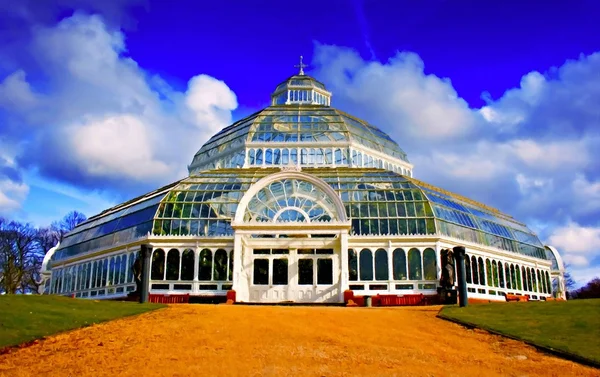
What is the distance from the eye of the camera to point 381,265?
3603cm

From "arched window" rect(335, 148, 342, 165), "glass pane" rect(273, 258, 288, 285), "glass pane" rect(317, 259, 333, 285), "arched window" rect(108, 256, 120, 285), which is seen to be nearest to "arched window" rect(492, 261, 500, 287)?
"glass pane" rect(317, 259, 333, 285)

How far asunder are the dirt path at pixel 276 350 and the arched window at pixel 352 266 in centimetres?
1302

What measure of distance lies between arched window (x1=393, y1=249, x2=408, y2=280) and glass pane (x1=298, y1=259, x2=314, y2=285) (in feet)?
17.2

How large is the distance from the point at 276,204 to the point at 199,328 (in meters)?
17.1

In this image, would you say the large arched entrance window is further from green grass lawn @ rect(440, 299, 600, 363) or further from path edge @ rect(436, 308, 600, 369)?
path edge @ rect(436, 308, 600, 369)

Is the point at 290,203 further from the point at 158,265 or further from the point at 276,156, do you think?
the point at 276,156

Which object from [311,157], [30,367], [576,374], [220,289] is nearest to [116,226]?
[220,289]

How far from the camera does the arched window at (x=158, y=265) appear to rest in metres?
36.2

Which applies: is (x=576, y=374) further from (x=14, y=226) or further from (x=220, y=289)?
(x=14, y=226)

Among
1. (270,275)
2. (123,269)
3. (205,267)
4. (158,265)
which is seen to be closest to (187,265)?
(205,267)

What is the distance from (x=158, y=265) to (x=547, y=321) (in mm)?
23238

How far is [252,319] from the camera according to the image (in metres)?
22.1

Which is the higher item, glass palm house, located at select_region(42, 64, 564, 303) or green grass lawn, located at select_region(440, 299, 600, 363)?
glass palm house, located at select_region(42, 64, 564, 303)

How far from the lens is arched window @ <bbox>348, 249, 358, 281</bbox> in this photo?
35.7 metres
